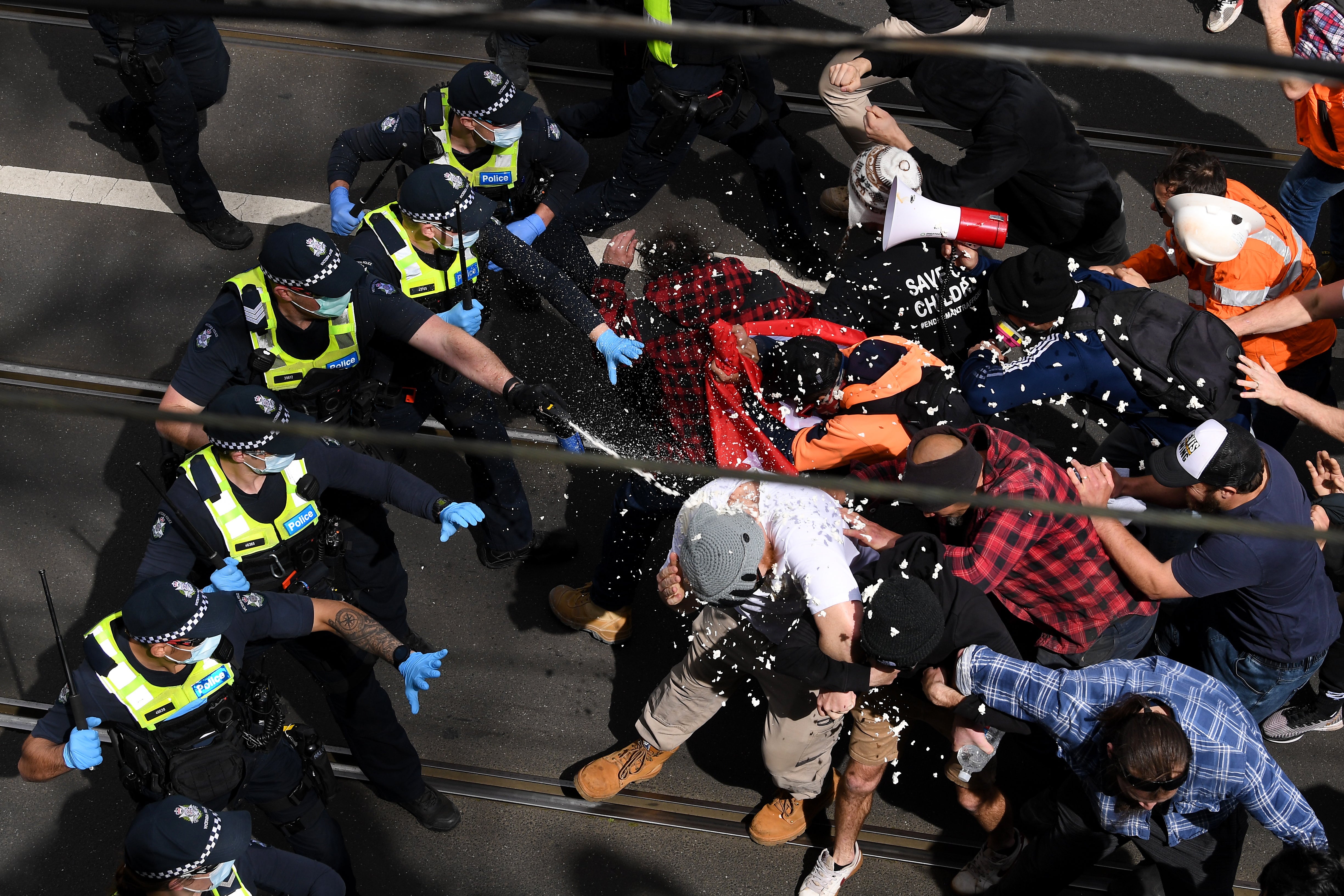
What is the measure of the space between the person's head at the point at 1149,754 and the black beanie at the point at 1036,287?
143 centimetres

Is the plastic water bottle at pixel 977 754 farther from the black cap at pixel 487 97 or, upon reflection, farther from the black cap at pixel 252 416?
the black cap at pixel 487 97

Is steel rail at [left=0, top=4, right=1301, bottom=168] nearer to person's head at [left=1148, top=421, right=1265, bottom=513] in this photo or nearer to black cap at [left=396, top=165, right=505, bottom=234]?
black cap at [left=396, top=165, right=505, bottom=234]

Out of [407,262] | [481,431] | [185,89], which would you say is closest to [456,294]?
[407,262]

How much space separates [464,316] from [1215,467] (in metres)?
2.76

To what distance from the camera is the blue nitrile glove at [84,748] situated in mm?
3436

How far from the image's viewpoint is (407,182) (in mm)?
4234

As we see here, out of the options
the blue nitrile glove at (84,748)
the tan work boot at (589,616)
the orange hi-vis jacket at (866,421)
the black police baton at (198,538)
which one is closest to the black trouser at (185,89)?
the black police baton at (198,538)

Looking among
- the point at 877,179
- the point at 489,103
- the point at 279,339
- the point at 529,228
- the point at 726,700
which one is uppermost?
the point at 489,103

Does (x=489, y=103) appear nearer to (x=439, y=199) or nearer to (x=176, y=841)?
(x=439, y=199)

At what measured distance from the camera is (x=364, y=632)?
12.5 ft

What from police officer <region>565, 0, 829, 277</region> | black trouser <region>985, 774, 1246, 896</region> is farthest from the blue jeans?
black trouser <region>985, 774, 1246, 896</region>

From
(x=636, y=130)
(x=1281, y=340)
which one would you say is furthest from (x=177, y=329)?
(x=1281, y=340)

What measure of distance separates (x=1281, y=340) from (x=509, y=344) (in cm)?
335

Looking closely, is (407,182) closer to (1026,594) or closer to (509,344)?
(509,344)
